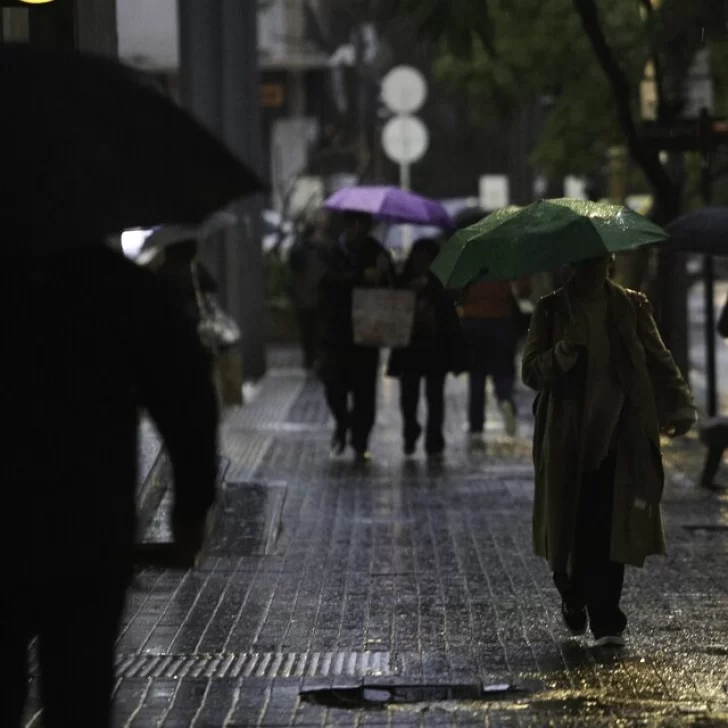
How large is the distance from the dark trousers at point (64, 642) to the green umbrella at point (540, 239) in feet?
11.3

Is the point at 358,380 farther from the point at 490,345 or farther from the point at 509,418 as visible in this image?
the point at 509,418

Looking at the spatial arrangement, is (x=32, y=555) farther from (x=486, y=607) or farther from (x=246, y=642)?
(x=486, y=607)

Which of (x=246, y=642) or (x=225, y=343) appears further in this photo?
(x=225, y=343)

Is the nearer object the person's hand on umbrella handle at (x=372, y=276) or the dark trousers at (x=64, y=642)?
the dark trousers at (x=64, y=642)

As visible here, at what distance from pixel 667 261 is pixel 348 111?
3699 centimetres

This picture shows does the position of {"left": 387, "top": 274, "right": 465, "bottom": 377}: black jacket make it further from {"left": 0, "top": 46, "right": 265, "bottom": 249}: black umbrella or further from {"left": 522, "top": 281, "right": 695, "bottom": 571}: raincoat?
{"left": 0, "top": 46, "right": 265, "bottom": 249}: black umbrella

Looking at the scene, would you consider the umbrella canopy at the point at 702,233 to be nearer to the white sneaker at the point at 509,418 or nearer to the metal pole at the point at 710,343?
the metal pole at the point at 710,343

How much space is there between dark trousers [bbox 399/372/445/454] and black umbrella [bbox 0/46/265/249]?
10.4 meters

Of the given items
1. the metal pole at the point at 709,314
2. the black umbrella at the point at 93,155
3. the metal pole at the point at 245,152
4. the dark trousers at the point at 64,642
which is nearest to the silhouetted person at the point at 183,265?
the metal pole at the point at 709,314

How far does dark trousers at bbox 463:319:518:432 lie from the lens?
53.1ft

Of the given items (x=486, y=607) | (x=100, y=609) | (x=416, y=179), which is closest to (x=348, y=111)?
(x=416, y=179)

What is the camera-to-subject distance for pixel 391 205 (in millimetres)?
14977

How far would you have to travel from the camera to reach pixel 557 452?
746cm

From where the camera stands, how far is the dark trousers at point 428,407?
14.8 meters
